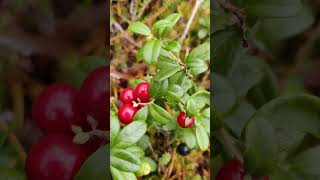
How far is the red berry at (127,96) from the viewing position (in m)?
1.35

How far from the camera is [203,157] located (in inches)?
56.3

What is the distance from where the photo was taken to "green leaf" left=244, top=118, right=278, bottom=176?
4.31 ft

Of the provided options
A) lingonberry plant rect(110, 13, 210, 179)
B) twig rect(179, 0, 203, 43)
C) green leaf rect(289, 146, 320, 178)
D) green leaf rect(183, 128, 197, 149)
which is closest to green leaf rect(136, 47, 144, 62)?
lingonberry plant rect(110, 13, 210, 179)

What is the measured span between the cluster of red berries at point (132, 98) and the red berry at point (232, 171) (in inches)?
10.7

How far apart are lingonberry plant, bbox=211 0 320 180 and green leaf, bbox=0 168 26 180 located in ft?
1.58

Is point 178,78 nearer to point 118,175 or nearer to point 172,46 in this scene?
point 172,46

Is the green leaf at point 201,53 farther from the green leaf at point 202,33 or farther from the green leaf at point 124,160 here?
the green leaf at point 124,160

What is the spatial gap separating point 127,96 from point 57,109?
0.18 meters

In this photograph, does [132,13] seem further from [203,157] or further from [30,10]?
[203,157]

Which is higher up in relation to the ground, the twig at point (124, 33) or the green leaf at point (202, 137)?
the twig at point (124, 33)

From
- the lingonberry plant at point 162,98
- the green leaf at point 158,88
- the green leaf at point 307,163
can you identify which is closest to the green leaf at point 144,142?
the lingonberry plant at point 162,98

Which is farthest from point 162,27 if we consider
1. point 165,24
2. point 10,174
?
point 10,174

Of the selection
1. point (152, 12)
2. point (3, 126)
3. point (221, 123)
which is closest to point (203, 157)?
point (221, 123)

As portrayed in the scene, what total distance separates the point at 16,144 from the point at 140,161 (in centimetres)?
28
